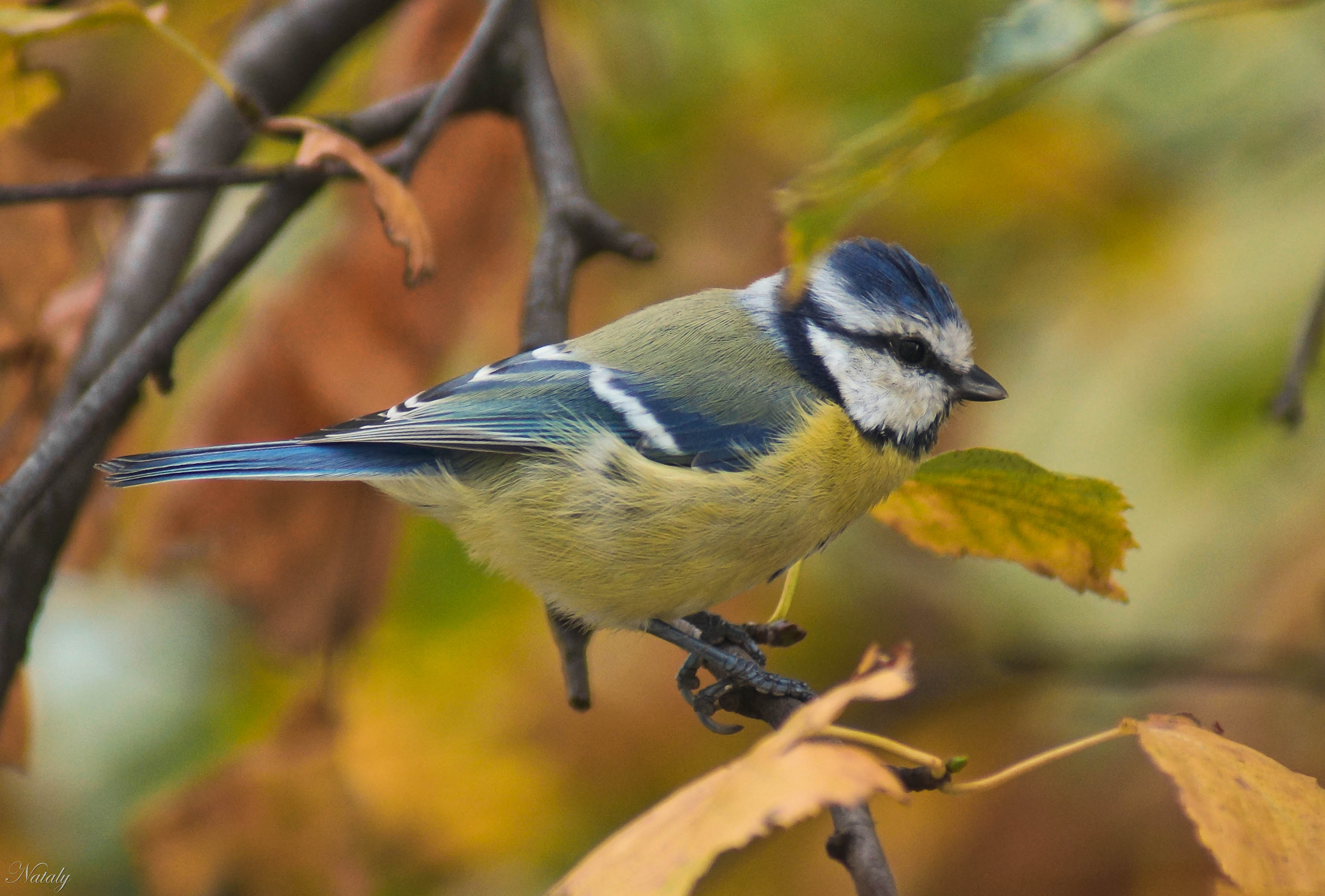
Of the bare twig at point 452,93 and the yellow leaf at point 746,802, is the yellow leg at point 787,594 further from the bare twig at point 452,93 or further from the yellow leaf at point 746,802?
the bare twig at point 452,93

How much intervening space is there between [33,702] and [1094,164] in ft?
7.78

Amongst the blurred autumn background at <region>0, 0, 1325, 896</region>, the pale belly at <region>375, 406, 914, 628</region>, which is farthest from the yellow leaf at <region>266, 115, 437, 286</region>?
the blurred autumn background at <region>0, 0, 1325, 896</region>

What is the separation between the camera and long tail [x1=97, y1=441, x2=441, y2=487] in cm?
141

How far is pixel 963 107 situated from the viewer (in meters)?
0.89

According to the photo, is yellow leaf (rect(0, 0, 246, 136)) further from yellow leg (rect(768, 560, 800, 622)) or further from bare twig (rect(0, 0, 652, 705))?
yellow leg (rect(768, 560, 800, 622))

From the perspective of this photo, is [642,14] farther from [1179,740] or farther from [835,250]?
[1179,740]

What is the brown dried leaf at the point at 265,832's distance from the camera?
1.66 m

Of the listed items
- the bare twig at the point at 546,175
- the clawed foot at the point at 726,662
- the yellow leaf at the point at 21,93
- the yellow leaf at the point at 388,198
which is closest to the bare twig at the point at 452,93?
the bare twig at the point at 546,175

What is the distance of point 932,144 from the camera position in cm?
89

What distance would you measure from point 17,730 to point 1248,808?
148 centimetres

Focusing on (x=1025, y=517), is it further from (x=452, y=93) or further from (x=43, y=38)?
(x=43, y=38)

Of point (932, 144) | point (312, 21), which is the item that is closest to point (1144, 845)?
point (932, 144)

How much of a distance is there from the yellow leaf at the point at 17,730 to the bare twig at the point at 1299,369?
167cm

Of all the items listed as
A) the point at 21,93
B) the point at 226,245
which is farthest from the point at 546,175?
the point at 21,93
